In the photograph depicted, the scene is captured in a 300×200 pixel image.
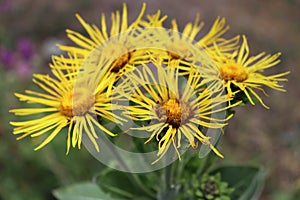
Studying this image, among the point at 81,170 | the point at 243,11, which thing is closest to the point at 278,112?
the point at 243,11

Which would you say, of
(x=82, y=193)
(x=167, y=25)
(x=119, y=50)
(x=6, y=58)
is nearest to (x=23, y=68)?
(x=6, y=58)

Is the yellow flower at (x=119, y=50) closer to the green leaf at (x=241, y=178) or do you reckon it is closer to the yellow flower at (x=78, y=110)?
the yellow flower at (x=78, y=110)

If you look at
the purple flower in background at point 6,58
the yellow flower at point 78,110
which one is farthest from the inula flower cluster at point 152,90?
the purple flower in background at point 6,58

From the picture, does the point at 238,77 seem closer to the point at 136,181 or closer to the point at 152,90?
the point at 152,90

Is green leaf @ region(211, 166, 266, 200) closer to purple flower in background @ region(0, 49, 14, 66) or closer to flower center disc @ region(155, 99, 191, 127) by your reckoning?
flower center disc @ region(155, 99, 191, 127)

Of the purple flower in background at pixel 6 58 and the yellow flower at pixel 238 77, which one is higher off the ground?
the purple flower in background at pixel 6 58
